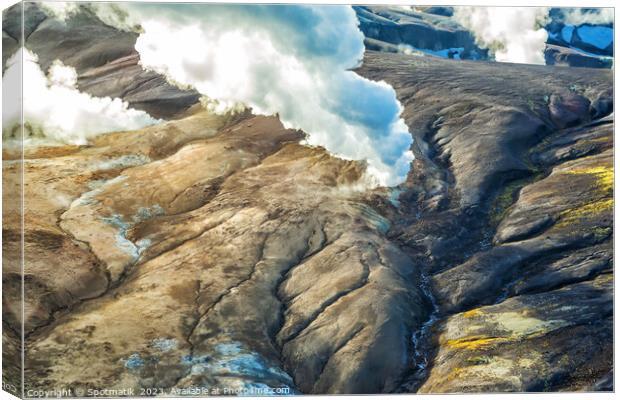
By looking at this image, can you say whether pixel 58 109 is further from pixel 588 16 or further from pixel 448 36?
pixel 588 16

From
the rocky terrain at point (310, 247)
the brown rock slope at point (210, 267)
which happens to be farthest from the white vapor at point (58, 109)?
the brown rock slope at point (210, 267)

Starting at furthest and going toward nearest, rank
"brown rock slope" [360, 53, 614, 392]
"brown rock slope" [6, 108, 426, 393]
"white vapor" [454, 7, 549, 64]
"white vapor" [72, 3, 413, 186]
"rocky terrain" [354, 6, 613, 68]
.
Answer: "rocky terrain" [354, 6, 613, 68], "white vapor" [454, 7, 549, 64], "white vapor" [72, 3, 413, 186], "brown rock slope" [360, 53, 614, 392], "brown rock slope" [6, 108, 426, 393]

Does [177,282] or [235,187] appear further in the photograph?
[235,187]

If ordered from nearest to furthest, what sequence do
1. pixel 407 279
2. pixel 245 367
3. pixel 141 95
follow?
pixel 245 367 → pixel 407 279 → pixel 141 95

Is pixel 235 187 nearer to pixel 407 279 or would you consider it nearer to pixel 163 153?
pixel 163 153

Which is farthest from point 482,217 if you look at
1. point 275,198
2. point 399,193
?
point 275,198

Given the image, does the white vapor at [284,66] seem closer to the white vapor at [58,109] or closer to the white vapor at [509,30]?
the white vapor at [58,109]

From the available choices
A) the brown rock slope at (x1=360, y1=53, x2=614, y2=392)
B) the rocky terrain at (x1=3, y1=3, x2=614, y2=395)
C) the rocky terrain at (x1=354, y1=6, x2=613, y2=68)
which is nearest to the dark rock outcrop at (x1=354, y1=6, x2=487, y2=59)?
the rocky terrain at (x1=354, y1=6, x2=613, y2=68)

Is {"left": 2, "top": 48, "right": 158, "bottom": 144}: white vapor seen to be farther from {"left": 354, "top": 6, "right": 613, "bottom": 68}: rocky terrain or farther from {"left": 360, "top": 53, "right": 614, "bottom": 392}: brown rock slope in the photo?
{"left": 360, "top": 53, "right": 614, "bottom": 392}: brown rock slope
